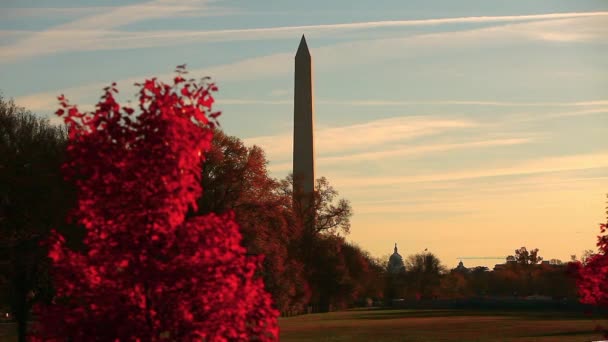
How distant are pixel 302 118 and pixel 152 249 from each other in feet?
218

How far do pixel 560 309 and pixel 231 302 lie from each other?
8250 cm

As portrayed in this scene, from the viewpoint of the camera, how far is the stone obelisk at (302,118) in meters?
80.6

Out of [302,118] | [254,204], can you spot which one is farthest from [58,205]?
[302,118]

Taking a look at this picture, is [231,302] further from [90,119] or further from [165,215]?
[90,119]

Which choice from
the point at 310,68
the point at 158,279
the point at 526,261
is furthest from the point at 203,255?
the point at 526,261

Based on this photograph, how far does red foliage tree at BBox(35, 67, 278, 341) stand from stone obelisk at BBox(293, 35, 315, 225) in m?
65.3

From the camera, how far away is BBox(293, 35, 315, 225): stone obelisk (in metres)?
80.6

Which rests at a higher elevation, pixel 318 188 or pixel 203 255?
pixel 318 188

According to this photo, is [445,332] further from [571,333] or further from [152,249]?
[152,249]

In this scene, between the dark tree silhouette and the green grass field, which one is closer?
the dark tree silhouette

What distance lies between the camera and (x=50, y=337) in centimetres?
1543

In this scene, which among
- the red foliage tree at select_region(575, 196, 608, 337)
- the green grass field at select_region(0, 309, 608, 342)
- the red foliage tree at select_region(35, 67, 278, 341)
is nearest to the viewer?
the red foliage tree at select_region(35, 67, 278, 341)

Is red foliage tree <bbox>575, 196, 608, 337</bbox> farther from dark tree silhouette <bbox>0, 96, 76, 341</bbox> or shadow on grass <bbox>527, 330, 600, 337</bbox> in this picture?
shadow on grass <bbox>527, 330, 600, 337</bbox>

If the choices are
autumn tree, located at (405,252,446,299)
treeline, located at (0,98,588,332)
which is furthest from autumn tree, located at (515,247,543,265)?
treeline, located at (0,98,588,332)
